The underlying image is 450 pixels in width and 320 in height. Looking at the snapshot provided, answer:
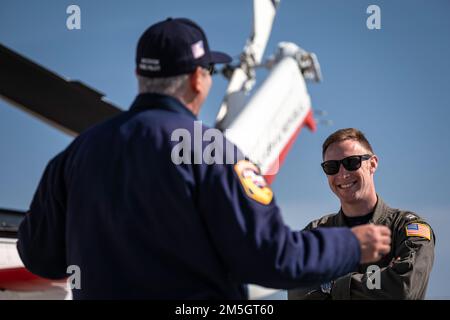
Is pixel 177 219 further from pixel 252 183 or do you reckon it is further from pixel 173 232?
pixel 252 183

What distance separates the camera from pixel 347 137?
3074 mm

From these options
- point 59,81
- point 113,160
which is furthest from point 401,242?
point 59,81

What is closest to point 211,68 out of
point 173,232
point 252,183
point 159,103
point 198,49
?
point 198,49

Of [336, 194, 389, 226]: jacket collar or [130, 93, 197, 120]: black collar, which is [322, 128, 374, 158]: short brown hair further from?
[130, 93, 197, 120]: black collar

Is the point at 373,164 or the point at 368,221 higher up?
the point at 373,164

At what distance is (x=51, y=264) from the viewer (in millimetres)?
2023

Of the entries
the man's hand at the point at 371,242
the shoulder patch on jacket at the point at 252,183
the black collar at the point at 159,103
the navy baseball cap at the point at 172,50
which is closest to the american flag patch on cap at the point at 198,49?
the navy baseball cap at the point at 172,50

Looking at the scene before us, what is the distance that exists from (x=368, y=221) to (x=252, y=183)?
57.7 inches

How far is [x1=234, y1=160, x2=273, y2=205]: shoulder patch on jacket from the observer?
1.64 meters

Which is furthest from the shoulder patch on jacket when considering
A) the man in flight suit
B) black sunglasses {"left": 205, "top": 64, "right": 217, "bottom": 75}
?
black sunglasses {"left": 205, "top": 64, "right": 217, "bottom": 75}

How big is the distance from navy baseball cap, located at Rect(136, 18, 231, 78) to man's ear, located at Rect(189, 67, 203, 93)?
16mm

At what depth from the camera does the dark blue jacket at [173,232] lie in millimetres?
1602

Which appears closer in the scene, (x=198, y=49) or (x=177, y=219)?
(x=177, y=219)
